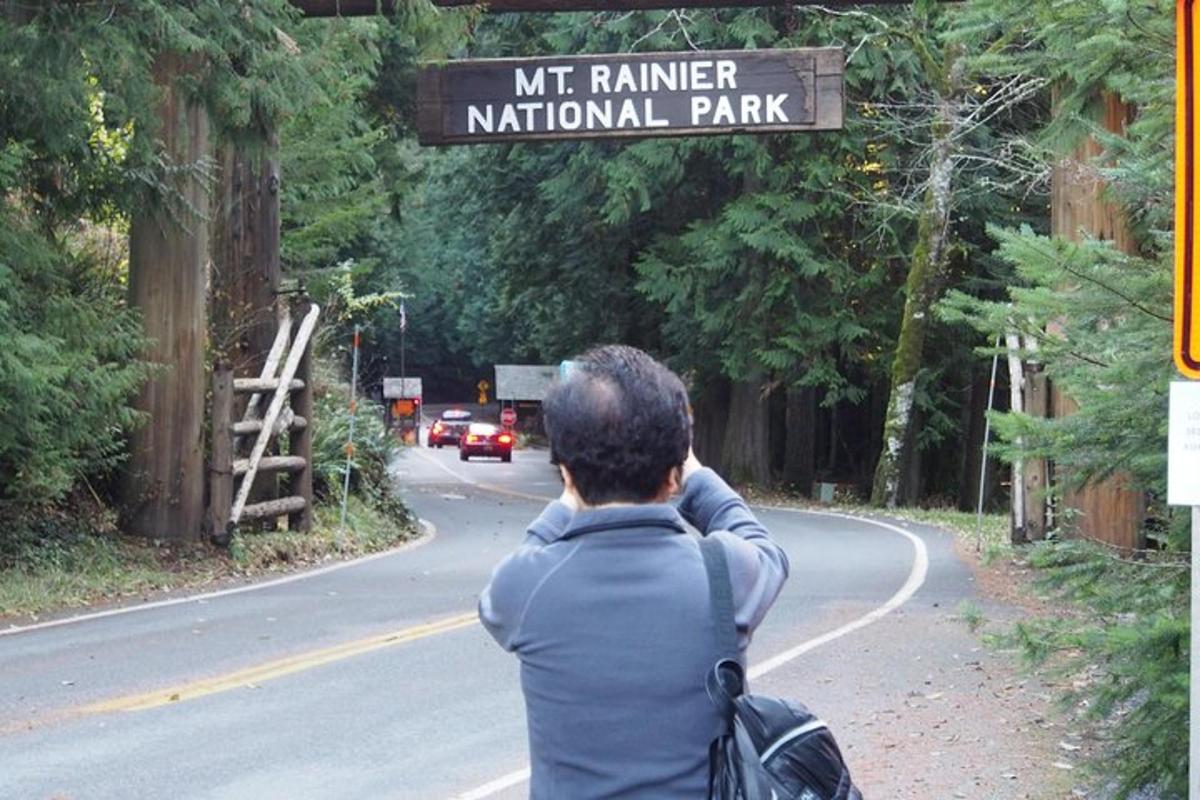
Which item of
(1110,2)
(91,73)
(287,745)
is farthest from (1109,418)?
(91,73)

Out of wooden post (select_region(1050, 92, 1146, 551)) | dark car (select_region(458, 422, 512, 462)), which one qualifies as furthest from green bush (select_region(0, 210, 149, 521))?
dark car (select_region(458, 422, 512, 462))

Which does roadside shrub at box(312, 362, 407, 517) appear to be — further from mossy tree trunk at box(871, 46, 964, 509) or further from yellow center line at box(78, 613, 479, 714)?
mossy tree trunk at box(871, 46, 964, 509)

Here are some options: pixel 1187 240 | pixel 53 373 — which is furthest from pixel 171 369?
pixel 1187 240

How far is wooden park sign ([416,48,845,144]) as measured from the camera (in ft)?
52.1

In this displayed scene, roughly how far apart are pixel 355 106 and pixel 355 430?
6.08 m

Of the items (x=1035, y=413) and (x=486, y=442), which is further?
(x=486, y=442)

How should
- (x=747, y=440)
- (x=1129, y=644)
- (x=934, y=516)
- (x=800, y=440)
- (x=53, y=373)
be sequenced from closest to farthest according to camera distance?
(x=1129, y=644) < (x=53, y=373) < (x=934, y=516) < (x=747, y=440) < (x=800, y=440)

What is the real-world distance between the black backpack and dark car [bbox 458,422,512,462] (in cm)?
6078

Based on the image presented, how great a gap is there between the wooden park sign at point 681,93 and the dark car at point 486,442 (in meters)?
48.1

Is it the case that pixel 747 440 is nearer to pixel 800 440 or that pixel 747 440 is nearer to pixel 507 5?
pixel 800 440

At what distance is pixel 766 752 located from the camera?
3.12 m

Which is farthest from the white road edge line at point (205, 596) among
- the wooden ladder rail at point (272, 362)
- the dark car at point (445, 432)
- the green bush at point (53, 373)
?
the dark car at point (445, 432)

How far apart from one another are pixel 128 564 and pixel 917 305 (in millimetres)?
19940

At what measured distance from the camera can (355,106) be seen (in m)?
28.0
